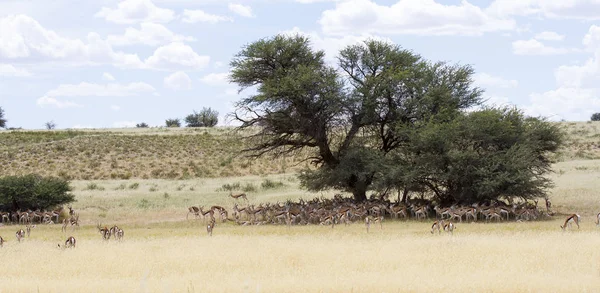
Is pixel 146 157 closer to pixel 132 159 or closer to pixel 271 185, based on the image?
pixel 132 159

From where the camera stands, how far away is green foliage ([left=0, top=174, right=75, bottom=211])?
118 ft

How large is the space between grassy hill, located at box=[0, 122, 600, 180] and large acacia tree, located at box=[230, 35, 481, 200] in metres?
22.8

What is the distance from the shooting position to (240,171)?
6919 cm

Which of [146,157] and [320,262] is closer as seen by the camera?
[320,262]

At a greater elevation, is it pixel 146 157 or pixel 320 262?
pixel 146 157

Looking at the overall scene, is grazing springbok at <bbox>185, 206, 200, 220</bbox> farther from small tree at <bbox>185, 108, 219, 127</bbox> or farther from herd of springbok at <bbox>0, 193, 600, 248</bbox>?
small tree at <bbox>185, 108, 219, 127</bbox>

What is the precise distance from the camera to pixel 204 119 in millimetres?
138000

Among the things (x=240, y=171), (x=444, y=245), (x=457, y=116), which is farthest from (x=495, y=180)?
(x=240, y=171)

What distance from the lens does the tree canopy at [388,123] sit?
1283 inches

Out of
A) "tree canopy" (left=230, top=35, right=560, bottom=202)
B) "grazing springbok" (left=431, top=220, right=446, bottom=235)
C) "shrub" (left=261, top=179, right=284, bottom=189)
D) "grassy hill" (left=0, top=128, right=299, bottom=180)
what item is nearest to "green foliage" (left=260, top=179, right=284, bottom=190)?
"shrub" (left=261, top=179, right=284, bottom=189)

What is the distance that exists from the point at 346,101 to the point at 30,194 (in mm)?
15888

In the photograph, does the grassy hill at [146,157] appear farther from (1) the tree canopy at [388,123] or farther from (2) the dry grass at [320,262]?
(2) the dry grass at [320,262]

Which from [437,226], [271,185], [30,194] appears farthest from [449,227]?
[271,185]

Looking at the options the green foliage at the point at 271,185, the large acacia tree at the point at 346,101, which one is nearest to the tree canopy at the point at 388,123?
the large acacia tree at the point at 346,101
